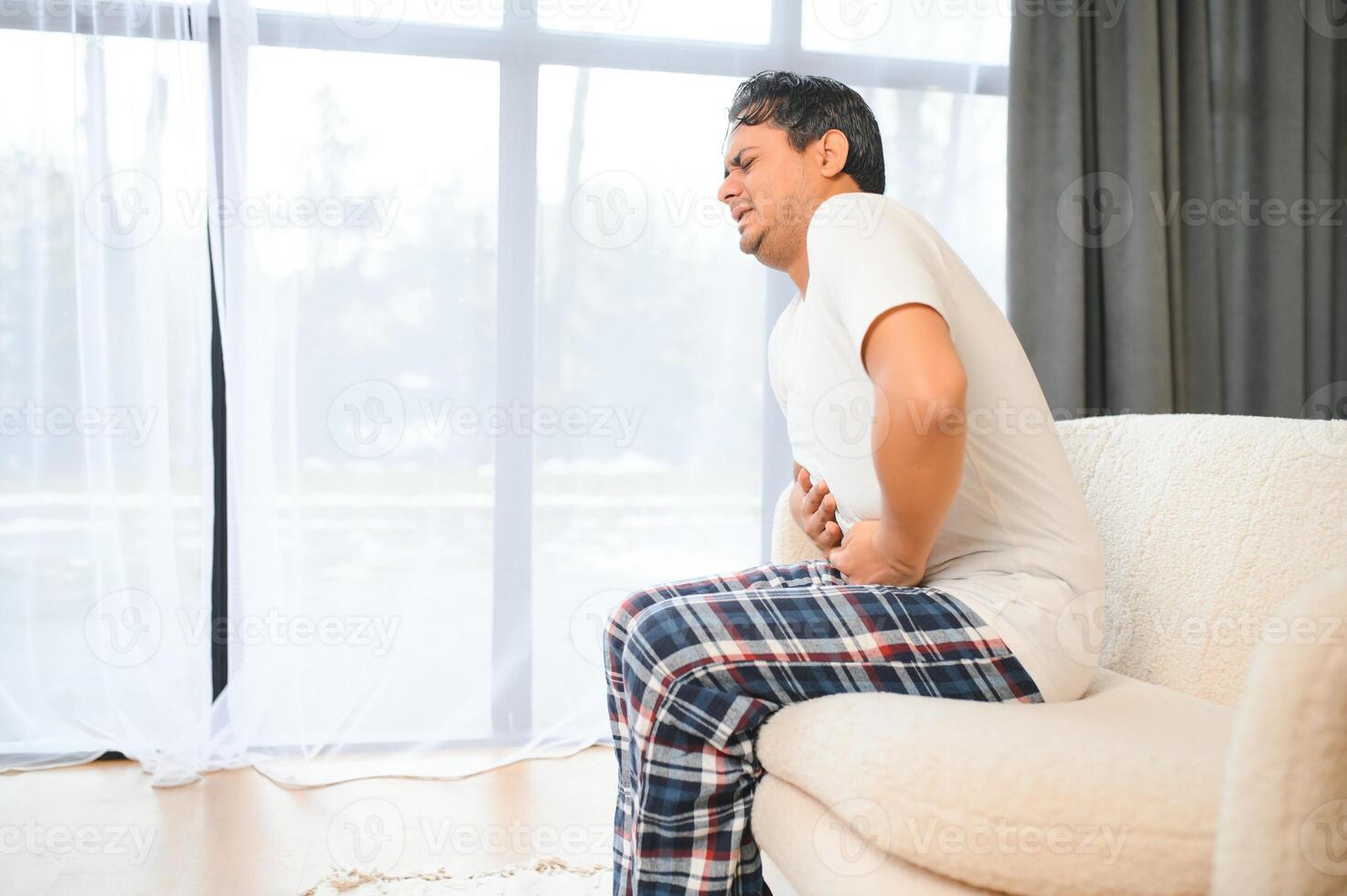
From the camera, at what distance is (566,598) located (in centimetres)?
222

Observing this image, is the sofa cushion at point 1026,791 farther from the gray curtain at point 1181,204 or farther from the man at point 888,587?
the gray curtain at point 1181,204

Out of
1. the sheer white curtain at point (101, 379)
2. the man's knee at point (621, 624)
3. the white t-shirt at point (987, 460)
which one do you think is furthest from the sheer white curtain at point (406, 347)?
the white t-shirt at point (987, 460)

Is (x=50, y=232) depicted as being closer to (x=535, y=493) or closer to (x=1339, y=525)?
(x=535, y=493)

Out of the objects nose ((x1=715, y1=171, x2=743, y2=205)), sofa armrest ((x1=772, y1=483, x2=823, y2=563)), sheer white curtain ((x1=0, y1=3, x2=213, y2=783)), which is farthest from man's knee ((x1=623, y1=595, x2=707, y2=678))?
sheer white curtain ((x1=0, y1=3, x2=213, y2=783))

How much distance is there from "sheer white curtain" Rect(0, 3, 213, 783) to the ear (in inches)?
56.6

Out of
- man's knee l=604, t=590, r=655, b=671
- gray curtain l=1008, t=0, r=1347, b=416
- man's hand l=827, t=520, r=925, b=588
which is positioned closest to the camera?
man's hand l=827, t=520, r=925, b=588

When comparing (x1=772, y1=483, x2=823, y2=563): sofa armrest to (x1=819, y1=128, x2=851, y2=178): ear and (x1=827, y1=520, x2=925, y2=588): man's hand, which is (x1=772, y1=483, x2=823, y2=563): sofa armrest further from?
(x1=819, y1=128, x2=851, y2=178): ear

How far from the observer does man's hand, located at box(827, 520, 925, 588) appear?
41.6 inches

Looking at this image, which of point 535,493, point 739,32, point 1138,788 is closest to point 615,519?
point 535,493

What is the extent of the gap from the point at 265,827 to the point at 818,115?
1555mm

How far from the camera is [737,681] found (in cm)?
101

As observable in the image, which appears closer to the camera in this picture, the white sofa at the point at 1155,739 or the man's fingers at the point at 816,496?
the white sofa at the point at 1155,739

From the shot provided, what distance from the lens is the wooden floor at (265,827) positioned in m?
1.57

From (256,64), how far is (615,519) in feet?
4.13
